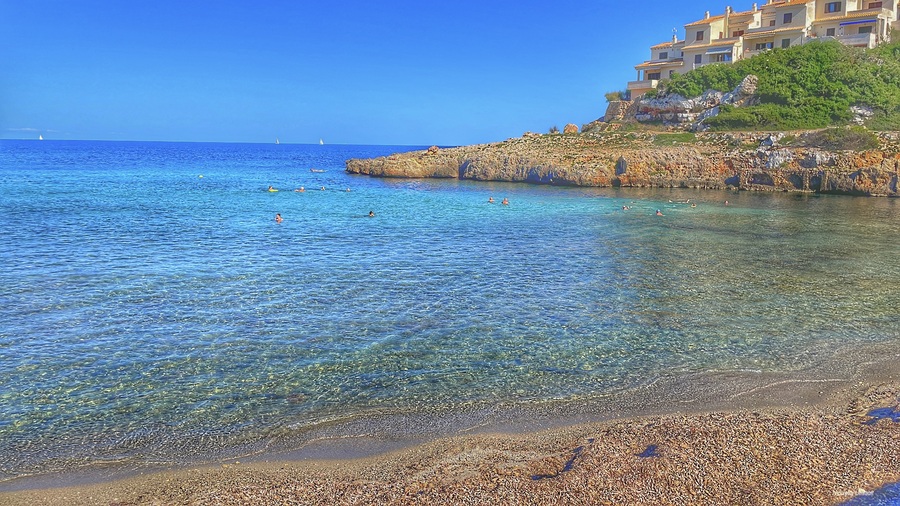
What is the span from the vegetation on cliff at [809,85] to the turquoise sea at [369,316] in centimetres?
2725

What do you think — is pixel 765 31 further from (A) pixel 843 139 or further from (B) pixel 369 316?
(B) pixel 369 316

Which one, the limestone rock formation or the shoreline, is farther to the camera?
the limestone rock formation

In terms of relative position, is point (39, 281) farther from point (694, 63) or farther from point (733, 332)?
point (694, 63)

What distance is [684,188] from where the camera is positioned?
2265 inches

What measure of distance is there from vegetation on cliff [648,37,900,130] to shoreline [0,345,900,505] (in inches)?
2189

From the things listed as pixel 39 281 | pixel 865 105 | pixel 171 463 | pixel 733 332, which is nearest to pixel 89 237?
pixel 39 281

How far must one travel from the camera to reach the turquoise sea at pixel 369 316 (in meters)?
12.1

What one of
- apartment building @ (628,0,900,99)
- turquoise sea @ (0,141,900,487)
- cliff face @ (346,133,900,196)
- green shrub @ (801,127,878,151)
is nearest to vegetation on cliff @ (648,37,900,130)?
apartment building @ (628,0,900,99)

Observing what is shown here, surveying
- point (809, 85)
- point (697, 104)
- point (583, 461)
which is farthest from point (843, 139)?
point (583, 461)

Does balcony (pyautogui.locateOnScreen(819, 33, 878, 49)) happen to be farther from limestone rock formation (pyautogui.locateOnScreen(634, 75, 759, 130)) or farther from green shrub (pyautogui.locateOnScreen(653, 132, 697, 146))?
green shrub (pyautogui.locateOnScreen(653, 132, 697, 146))

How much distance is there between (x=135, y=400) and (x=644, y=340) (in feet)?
36.2

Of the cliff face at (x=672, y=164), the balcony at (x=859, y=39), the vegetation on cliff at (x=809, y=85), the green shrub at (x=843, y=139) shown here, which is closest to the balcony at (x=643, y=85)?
the vegetation on cliff at (x=809, y=85)

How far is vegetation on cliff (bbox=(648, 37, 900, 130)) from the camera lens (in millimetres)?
61094

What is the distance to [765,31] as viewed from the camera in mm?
74188
